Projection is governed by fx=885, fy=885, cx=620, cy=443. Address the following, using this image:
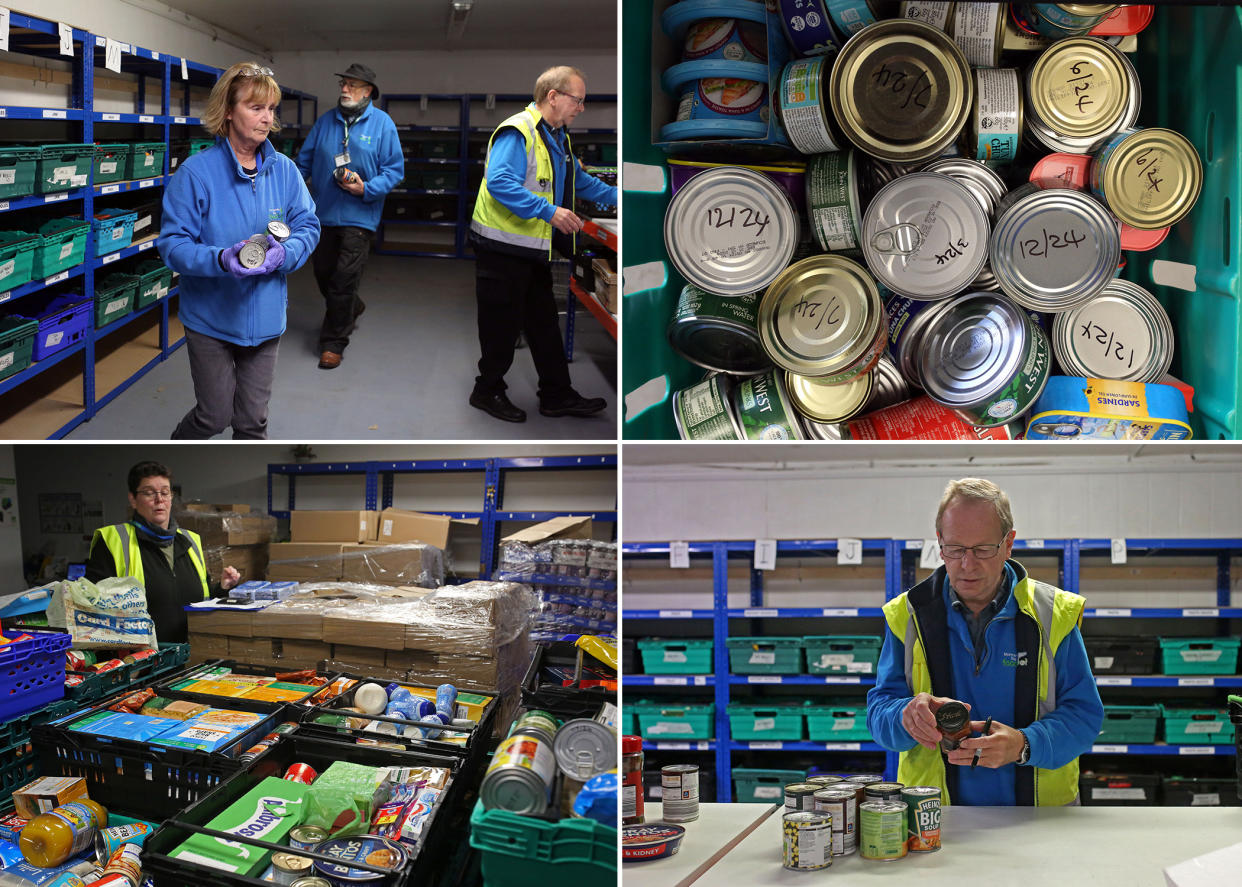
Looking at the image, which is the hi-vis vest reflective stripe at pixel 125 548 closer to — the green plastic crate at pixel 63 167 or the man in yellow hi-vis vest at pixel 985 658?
the green plastic crate at pixel 63 167

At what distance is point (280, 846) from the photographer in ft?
4.91

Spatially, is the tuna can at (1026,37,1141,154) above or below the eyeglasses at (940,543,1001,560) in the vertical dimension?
above

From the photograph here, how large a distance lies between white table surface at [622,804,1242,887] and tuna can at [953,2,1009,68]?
1.38 metres

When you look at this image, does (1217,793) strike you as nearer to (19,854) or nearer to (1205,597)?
(1205,597)

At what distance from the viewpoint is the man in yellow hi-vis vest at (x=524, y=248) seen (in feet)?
5.60

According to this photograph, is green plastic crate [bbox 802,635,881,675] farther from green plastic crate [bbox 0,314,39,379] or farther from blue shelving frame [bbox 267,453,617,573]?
green plastic crate [bbox 0,314,39,379]

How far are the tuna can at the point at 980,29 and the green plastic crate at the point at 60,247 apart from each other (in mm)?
2815

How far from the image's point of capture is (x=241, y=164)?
5.76 feet

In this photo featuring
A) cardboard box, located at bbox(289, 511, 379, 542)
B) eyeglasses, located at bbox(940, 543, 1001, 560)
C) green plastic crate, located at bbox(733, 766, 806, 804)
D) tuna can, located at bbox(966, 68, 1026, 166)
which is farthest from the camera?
green plastic crate, located at bbox(733, 766, 806, 804)

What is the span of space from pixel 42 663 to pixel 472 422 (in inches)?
46.0

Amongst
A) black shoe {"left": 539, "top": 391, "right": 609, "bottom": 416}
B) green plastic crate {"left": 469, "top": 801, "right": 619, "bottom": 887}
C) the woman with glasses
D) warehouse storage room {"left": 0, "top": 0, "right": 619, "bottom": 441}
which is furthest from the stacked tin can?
the woman with glasses

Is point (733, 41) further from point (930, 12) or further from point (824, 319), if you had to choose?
point (824, 319)

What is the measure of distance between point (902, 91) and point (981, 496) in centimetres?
92

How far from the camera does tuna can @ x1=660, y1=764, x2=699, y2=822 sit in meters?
1.80
